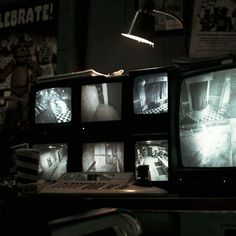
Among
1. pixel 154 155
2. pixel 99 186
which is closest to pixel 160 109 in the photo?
pixel 154 155

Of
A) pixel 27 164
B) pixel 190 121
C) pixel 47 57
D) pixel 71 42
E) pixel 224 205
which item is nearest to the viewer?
pixel 224 205

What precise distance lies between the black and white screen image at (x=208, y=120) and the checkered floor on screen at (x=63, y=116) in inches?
29.4

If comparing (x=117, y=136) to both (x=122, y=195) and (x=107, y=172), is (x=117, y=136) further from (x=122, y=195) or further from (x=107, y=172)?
(x=122, y=195)

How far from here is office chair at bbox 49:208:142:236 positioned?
702 mm

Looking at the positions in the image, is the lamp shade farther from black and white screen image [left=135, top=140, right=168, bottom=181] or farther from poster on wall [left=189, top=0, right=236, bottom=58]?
black and white screen image [left=135, top=140, right=168, bottom=181]

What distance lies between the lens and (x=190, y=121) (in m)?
1.68

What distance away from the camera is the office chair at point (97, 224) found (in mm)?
702

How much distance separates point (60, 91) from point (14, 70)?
4.11ft

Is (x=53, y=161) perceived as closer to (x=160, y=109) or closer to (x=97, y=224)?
(x=160, y=109)

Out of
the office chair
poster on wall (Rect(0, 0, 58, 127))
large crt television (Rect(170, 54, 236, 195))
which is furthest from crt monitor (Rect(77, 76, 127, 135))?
the office chair

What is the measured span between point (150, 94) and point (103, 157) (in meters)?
0.40

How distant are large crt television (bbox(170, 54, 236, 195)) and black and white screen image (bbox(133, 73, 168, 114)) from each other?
27 centimetres

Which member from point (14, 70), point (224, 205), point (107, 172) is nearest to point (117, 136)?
point (107, 172)

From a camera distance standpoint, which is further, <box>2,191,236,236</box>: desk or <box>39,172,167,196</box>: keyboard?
<box>39,172,167,196</box>: keyboard
